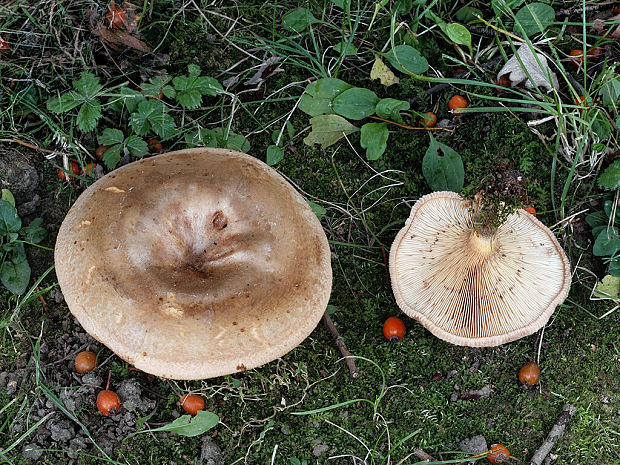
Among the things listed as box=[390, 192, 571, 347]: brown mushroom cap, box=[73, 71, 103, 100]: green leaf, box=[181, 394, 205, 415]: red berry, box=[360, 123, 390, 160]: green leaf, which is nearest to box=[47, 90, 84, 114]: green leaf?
box=[73, 71, 103, 100]: green leaf

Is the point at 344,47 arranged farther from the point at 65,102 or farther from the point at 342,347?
the point at 342,347

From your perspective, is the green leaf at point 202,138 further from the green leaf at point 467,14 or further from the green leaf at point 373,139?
the green leaf at point 467,14

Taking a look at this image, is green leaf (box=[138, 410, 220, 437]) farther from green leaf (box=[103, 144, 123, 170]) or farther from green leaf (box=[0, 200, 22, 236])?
green leaf (box=[103, 144, 123, 170])

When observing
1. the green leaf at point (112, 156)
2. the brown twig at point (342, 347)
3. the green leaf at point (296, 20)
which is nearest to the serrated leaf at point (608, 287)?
the brown twig at point (342, 347)

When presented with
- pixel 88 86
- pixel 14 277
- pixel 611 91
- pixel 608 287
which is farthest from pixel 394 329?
pixel 88 86

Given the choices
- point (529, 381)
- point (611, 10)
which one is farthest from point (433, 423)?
point (611, 10)
